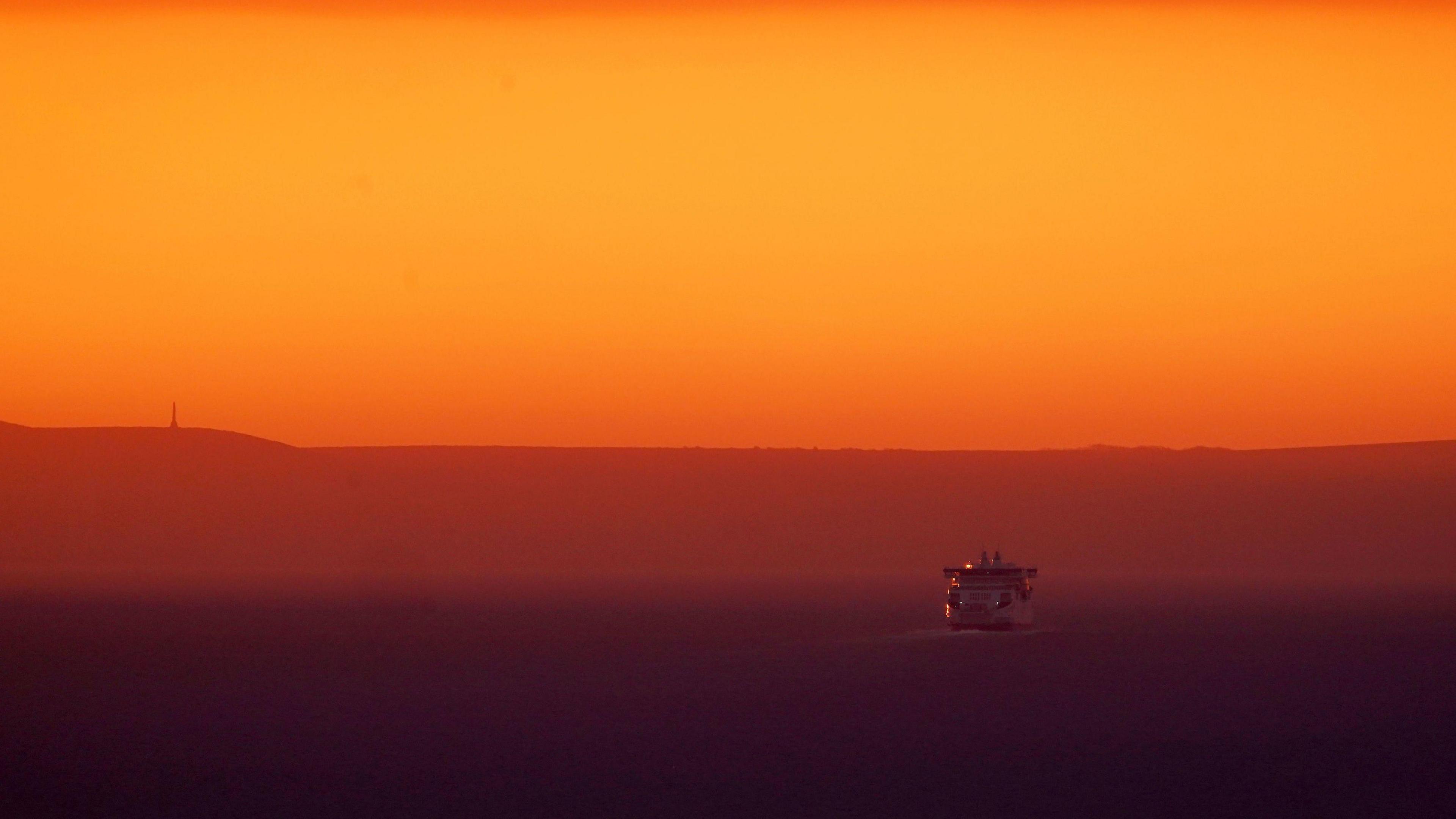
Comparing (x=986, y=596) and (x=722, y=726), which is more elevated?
(x=986, y=596)

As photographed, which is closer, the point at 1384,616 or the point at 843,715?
the point at 843,715

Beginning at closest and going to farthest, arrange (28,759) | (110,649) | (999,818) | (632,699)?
(999,818)
(28,759)
(632,699)
(110,649)

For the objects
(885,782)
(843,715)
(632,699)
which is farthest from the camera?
(632,699)

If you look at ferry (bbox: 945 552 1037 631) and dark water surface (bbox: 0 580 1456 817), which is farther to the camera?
ferry (bbox: 945 552 1037 631)

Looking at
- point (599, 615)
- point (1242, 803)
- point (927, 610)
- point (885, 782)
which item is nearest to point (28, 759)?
point (885, 782)

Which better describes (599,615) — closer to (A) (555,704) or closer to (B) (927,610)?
(B) (927,610)
